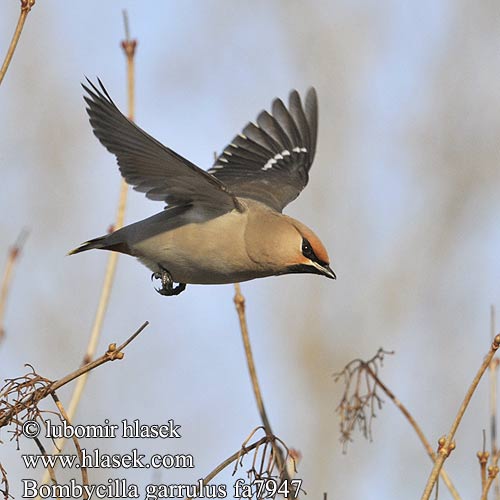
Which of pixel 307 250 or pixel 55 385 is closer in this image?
pixel 55 385

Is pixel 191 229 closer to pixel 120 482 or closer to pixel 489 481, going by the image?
pixel 120 482

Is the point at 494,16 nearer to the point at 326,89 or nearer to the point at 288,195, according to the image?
the point at 326,89

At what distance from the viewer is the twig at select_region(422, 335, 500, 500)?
96.3 inches

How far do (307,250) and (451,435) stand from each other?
1.88 meters

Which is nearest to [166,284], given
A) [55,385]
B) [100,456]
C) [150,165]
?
[150,165]

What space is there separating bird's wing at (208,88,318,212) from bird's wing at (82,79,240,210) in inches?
40.0

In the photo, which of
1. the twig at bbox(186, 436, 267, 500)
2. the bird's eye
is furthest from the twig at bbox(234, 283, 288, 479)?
the bird's eye

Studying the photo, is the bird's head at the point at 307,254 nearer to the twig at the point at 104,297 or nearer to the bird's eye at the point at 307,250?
the bird's eye at the point at 307,250

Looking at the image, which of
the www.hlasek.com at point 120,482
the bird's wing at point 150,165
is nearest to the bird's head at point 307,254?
the bird's wing at point 150,165

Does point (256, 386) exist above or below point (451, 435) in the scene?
above

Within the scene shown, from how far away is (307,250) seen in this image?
434 cm

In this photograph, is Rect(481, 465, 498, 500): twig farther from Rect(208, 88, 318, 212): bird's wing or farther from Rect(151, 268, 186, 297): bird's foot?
Rect(208, 88, 318, 212): bird's wing

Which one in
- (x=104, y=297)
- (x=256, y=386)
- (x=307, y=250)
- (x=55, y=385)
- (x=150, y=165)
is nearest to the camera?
(x=55, y=385)

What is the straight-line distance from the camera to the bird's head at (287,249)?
4.31 metres
